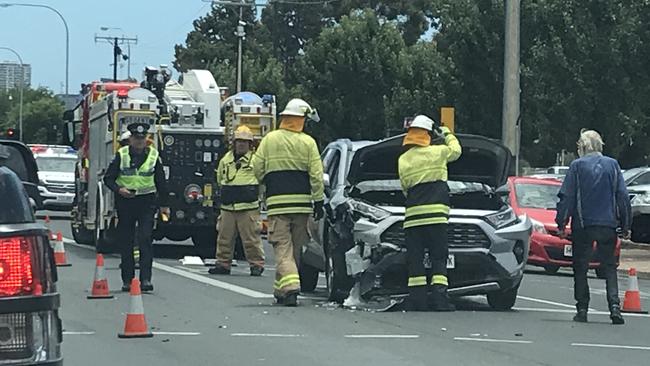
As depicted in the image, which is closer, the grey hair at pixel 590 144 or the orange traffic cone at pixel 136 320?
the orange traffic cone at pixel 136 320

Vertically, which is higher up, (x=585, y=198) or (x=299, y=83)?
(x=299, y=83)

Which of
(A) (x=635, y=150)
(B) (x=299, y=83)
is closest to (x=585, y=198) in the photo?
(A) (x=635, y=150)

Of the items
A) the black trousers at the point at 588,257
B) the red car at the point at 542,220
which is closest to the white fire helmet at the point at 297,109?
the black trousers at the point at 588,257

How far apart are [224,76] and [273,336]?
178 feet

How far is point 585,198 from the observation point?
12.6 metres

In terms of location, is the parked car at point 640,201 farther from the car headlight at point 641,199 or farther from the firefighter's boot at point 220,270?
the firefighter's boot at point 220,270

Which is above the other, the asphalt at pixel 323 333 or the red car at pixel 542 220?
the red car at pixel 542 220

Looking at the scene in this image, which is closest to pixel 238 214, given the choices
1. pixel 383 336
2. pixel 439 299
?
pixel 439 299

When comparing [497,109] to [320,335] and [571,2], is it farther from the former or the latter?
[320,335]

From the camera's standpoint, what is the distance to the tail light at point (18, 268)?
438 centimetres

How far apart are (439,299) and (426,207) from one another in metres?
0.91

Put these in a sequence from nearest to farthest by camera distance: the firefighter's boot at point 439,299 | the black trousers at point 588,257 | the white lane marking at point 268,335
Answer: the white lane marking at point 268,335, the black trousers at point 588,257, the firefighter's boot at point 439,299

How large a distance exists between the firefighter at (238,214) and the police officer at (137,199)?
257 cm

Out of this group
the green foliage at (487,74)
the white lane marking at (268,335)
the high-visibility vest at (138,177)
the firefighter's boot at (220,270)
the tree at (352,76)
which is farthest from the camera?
the tree at (352,76)
